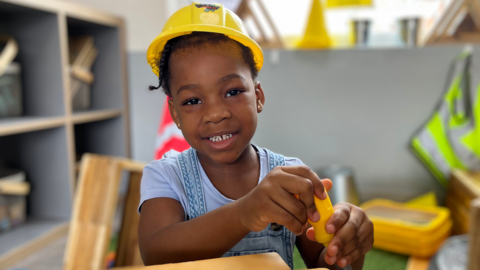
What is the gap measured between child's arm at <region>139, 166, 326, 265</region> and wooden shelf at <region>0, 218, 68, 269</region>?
1158mm

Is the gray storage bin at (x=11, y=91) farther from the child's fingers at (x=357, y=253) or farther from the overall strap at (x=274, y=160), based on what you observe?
the child's fingers at (x=357, y=253)

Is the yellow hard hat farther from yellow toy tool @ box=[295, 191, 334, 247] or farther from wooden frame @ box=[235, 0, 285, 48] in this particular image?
wooden frame @ box=[235, 0, 285, 48]

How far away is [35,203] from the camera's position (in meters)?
1.81

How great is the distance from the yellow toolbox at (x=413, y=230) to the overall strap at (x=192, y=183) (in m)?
1.09

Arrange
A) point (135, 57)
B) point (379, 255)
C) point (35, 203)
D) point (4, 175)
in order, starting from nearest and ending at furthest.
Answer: point (379, 255)
point (4, 175)
point (35, 203)
point (135, 57)

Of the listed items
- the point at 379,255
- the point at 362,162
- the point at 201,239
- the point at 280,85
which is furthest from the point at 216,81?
the point at 362,162

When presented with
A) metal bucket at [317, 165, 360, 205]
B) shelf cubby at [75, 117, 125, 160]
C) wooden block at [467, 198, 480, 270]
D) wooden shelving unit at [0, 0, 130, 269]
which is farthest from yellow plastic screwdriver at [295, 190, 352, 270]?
shelf cubby at [75, 117, 125, 160]

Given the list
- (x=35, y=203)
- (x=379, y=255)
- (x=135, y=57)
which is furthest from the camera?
(x=135, y=57)

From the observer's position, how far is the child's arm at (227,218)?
35 cm

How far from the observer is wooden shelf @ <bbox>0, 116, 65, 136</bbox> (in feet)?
4.58

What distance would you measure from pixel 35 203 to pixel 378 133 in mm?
1616

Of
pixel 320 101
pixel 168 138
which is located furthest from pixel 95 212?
pixel 320 101

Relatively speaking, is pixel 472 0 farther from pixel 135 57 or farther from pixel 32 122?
pixel 32 122

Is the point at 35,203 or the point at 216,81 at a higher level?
the point at 216,81
